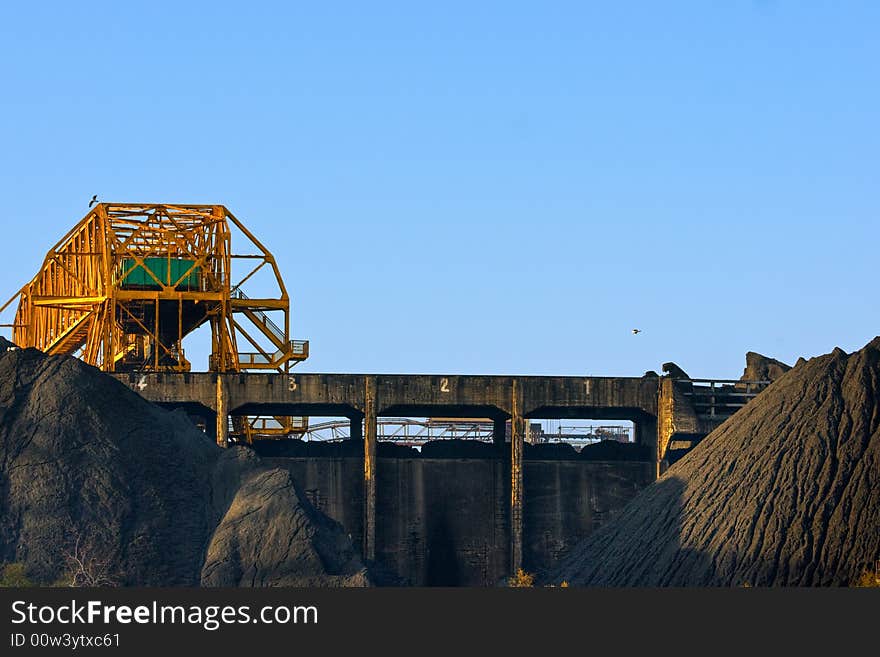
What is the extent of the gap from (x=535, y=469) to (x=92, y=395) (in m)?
26.6

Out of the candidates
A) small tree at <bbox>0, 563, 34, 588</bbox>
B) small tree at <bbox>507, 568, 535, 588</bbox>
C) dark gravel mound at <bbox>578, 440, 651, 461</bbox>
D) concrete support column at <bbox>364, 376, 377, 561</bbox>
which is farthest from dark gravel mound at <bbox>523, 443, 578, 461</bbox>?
small tree at <bbox>0, 563, 34, 588</bbox>

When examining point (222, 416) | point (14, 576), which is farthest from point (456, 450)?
point (14, 576)

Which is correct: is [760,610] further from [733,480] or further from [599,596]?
[733,480]

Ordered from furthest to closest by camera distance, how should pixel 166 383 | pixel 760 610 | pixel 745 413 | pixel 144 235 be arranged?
pixel 144 235, pixel 166 383, pixel 745 413, pixel 760 610

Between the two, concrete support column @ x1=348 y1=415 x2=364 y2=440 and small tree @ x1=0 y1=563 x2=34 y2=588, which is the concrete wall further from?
small tree @ x1=0 y1=563 x2=34 y2=588

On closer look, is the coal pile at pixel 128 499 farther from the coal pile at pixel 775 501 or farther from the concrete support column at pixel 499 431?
the concrete support column at pixel 499 431

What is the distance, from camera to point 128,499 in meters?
72.8

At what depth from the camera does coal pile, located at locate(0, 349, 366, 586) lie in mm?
70188

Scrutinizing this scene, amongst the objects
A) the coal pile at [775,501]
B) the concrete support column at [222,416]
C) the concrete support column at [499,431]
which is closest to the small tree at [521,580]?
the coal pile at [775,501]

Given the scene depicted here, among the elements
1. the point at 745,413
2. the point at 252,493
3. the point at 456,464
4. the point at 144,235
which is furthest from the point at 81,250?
the point at 745,413

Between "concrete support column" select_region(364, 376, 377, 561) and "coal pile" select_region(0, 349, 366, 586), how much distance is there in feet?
45.2

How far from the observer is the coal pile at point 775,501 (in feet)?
231

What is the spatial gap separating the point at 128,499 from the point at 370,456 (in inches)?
782

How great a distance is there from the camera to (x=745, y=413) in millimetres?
80188
